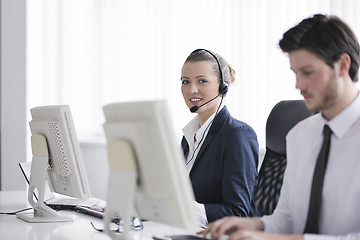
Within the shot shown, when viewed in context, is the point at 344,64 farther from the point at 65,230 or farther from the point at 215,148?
the point at 65,230

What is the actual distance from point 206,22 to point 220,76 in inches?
64.8

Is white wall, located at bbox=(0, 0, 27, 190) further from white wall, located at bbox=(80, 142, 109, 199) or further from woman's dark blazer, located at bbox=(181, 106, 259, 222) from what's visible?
woman's dark blazer, located at bbox=(181, 106, 259, 222)

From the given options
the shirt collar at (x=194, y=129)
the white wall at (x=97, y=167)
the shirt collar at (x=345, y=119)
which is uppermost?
the shirt collar at (x=345, y=119)

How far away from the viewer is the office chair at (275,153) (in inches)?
73.7

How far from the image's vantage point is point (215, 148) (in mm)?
2109

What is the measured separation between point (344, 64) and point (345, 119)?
15 cm

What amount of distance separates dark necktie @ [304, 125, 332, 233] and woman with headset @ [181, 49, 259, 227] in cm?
58

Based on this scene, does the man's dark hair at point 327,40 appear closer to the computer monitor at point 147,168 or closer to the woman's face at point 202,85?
the computer monitor at point 147,168

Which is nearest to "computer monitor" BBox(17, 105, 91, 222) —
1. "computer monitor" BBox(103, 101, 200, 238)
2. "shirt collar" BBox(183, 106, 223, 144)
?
"computer monitor" BBox(103, 101, 200, 238)

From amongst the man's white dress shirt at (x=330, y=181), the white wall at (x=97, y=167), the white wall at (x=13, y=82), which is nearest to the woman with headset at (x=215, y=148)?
the man's white dress shirt at (x=330, y=181)

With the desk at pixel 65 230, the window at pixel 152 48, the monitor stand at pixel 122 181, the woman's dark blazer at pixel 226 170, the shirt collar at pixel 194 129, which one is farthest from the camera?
the window at pixel 152 48

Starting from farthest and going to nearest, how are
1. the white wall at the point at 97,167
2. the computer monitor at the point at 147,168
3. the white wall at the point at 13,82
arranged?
the white wall at the point at 97,167 → the white wall at the point at 13,82 → the computer monitor at the point at 147,168

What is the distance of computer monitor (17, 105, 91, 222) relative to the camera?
1855mm

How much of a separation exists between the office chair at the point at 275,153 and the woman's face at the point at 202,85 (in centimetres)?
41
